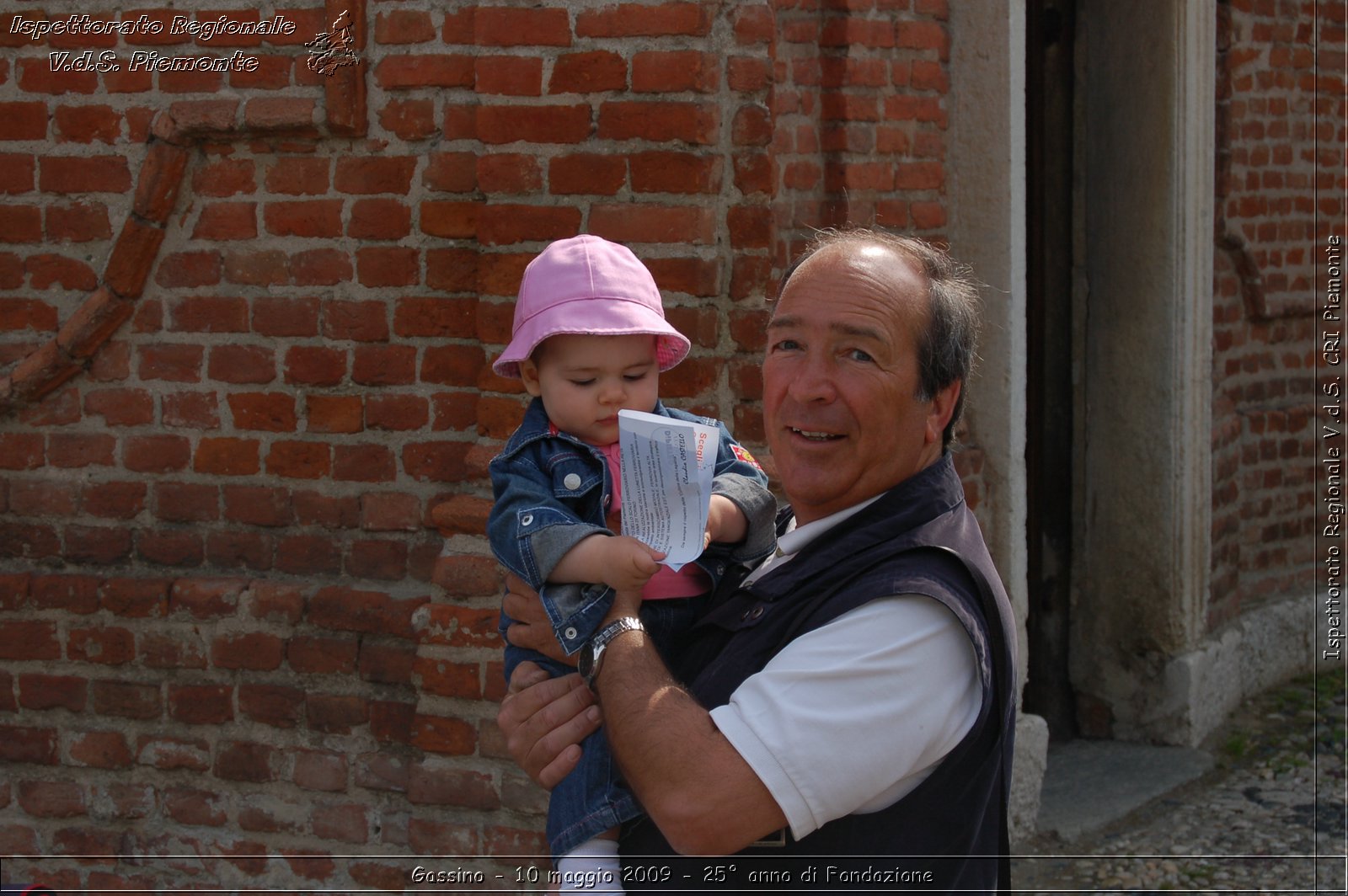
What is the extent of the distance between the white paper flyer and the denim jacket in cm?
10

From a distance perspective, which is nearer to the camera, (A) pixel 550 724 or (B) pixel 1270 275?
(A) pixel 550 724

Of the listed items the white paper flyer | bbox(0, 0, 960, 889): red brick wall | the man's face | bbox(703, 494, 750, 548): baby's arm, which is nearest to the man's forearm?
the white paper flyer

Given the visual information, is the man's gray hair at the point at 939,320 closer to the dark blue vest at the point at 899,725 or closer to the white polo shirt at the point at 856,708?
the dark blue vest at the point at 899,725

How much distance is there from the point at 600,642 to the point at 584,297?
22.6 inches

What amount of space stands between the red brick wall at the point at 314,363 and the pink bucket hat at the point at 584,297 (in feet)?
3.02

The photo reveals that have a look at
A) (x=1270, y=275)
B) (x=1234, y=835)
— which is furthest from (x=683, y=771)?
(x=1270, y=275)

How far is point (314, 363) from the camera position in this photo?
3461 millimetres

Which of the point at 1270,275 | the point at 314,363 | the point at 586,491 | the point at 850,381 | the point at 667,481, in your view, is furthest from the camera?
the point at 1270,275

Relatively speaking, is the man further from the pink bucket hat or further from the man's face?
the pink bucket hat

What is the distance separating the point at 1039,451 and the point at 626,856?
11.5ft

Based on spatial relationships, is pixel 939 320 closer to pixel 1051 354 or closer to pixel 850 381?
Answer: pixel 850 381

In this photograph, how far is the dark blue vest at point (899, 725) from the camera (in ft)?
5.82

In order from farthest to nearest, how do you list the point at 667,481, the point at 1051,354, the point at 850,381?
the point at 1051,354 < the point at 850,381 < the point at 667,481

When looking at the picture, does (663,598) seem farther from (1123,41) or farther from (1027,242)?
(1123,41)
